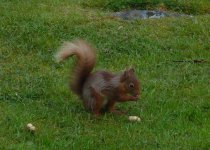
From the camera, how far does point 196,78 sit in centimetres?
702

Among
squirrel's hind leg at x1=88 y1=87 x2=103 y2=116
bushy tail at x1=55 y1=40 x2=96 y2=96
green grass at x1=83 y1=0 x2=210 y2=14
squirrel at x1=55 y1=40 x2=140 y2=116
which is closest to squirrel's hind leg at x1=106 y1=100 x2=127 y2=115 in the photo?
squirrel at x1=55 y1=40 x2=140 y2=116

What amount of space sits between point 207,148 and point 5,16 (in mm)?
4442

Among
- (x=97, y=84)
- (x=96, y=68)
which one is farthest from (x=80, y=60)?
(x=96, y=68)

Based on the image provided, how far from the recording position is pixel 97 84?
5867mm

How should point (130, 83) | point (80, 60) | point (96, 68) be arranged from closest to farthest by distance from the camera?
point (130, 83), point (80, 60), point (96, 68)

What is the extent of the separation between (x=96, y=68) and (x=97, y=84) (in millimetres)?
1311

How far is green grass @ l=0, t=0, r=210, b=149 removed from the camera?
544cm

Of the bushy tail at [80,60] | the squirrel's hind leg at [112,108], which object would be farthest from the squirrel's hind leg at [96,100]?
the bushy tail at [80,60]

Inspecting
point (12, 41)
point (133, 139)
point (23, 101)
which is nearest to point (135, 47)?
point (12, 41)

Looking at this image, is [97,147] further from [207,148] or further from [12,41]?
[12,41]

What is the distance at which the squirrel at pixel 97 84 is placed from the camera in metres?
5.86

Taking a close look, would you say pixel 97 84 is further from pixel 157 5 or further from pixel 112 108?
pixel 157 5

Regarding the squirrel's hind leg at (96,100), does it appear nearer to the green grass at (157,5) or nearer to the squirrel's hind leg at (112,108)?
the squirrel's hind leg at (112,108)

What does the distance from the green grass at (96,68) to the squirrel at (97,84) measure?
143mm
